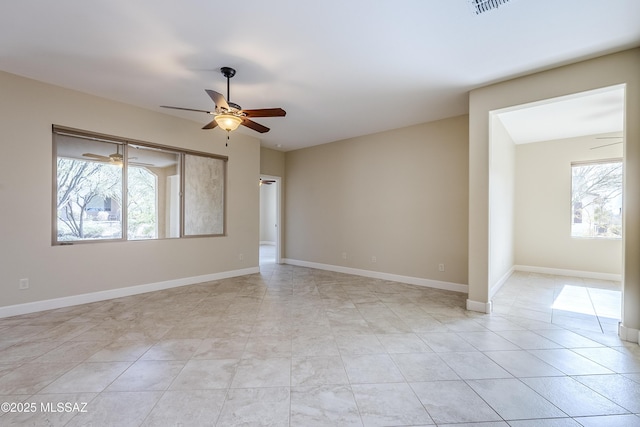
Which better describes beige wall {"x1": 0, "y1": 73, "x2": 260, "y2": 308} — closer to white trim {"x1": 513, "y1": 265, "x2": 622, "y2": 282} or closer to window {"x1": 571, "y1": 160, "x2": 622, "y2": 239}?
white trim {"x1": 513, "y1": 265, "x2": 622, "y2": 282}

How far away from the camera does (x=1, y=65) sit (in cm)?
312

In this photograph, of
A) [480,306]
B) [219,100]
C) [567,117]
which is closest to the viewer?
[219,100]

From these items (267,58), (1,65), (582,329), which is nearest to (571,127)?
(582,329)

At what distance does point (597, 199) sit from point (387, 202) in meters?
4.29

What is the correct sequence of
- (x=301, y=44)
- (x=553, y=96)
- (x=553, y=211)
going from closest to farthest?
(x=301, y=44)
(x=553, y=96)
(x=553, y=211)

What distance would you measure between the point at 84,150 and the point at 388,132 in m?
4.94

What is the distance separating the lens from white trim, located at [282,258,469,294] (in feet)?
15.1

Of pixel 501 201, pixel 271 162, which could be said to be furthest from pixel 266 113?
pixel 501 201

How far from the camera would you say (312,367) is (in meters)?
2.23

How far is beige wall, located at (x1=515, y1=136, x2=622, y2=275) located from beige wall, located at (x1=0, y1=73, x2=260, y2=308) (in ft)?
22.1

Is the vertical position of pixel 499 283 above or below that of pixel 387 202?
below

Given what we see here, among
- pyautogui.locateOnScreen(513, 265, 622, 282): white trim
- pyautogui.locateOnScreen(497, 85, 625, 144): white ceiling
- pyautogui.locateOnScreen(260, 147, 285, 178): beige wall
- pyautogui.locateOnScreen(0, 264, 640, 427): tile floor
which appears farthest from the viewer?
pyautogui.locateOnScreen(260, 147, 285, 178): beige wall

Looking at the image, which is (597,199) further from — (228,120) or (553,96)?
(228,120)

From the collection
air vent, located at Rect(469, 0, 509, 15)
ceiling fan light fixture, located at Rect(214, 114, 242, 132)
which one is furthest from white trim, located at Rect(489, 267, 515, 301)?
ceiling fan light fixture, located at Rect(214, 114, 242, 132)
